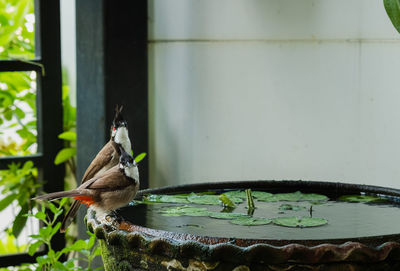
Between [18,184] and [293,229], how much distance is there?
231 centimetres

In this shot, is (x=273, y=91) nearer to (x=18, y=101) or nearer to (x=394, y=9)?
(x=394, y=9)

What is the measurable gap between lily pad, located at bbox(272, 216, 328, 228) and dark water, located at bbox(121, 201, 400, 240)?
0.02 meters

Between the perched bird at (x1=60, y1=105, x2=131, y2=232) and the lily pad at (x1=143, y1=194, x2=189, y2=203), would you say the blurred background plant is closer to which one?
the perched bird at (x1=60, y1=105, x2=131, y2=232)

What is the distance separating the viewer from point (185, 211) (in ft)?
6.78

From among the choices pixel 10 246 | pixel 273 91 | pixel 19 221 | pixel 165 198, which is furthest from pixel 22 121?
pixel 165 198

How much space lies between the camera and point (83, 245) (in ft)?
8.82

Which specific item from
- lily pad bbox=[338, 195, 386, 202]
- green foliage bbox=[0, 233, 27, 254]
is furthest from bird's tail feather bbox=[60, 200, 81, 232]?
green foliage bbox=[0, 233, 27, 254]

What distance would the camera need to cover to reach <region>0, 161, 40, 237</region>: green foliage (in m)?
3.74

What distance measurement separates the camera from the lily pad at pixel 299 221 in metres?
1.89

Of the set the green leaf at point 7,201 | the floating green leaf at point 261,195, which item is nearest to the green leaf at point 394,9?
the floating green leaf at point 261,195

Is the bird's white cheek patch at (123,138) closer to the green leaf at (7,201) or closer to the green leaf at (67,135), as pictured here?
the green leaf at (67,135)

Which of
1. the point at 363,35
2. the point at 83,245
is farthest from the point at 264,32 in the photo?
the point at 83,245

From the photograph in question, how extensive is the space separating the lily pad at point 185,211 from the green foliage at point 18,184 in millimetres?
1783

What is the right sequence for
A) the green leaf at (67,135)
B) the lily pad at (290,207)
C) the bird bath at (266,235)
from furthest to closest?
the green leaf at (67,135) → the lily pad at (290,207) → the bird bath at (266,235)
